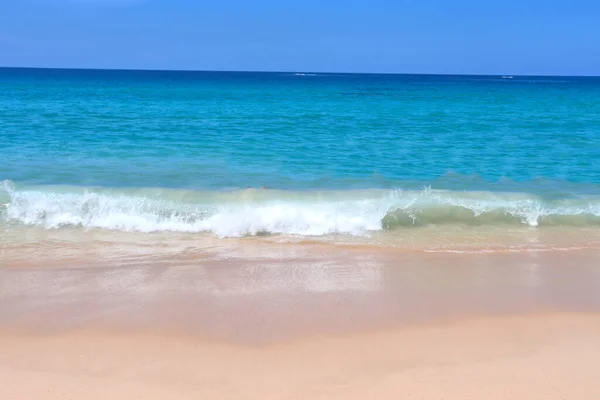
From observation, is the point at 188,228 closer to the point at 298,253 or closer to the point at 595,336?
the point at 298,253

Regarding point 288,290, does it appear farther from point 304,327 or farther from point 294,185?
point 294,185

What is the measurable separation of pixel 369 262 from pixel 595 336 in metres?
2.97

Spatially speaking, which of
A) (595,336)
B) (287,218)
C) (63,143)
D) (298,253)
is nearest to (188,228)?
(287,218)

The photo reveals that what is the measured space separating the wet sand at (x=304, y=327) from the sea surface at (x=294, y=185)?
1.13m

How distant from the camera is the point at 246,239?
28.9 ft

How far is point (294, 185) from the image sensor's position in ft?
40.1

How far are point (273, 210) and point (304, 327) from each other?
14.2 feet

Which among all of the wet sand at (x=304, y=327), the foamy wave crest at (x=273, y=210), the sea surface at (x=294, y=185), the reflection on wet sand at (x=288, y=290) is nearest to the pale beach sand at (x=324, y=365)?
the wet sand at (x=304, y=327)

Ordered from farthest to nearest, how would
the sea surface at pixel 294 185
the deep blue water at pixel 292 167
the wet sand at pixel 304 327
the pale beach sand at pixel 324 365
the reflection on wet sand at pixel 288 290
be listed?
1. the deep blue water at pixel 292 167
2. the sea surface at pixel 294 185
3. the reflection on wet sand at pixel 288 290
4. the wet sand at pixel 304 327
5. the pale beach sand at pixel 324 365

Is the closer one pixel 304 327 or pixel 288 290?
pixel 304 327

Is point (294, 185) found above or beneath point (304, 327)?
above

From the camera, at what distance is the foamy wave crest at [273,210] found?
9.33 metres

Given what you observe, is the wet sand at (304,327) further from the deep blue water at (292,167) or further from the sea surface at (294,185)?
the deep blue water at (292,167)

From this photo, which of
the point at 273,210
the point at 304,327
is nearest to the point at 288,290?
the point at 304,327
